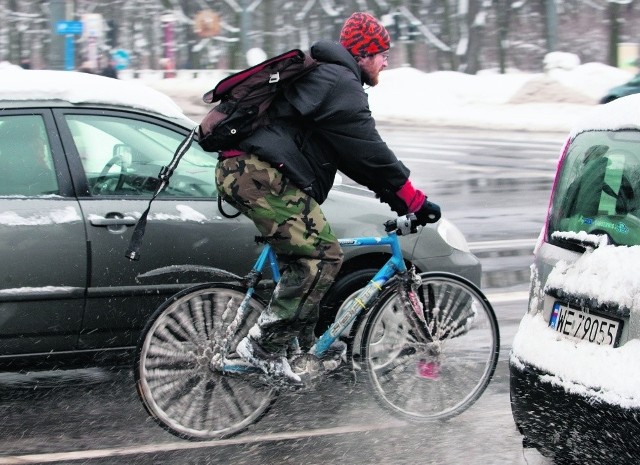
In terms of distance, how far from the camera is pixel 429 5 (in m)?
49.1

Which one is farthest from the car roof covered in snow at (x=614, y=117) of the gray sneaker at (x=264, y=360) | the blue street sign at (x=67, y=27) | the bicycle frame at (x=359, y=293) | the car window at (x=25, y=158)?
the blue street sign at (x=67, y=27)

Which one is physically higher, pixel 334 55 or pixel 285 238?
pixel 334 55

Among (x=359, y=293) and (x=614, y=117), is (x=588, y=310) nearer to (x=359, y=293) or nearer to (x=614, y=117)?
(x=614, y=117)

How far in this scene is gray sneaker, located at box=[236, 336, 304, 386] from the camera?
16.4ft

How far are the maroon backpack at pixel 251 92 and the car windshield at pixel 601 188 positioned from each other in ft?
3.77

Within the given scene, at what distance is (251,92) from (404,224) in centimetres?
96

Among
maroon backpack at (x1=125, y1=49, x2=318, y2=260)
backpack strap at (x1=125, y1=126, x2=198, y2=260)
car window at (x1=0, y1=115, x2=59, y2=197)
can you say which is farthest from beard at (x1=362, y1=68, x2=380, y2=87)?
car window at (x1=0, y1=115, x2=59, y2=197)

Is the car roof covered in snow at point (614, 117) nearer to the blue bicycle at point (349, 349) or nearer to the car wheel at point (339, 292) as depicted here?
the blue bicycle at point (349, 349)

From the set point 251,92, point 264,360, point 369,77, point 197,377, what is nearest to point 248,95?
point 251,92

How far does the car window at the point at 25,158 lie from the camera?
5.27 meters

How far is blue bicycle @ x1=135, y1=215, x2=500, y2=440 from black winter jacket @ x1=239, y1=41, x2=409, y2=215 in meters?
0.42

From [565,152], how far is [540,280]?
56 cm

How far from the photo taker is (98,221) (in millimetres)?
5266

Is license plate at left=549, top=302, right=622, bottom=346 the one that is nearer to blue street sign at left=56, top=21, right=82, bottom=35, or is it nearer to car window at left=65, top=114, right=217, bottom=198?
car window at left=65, top=114, right=217, bottom=198
